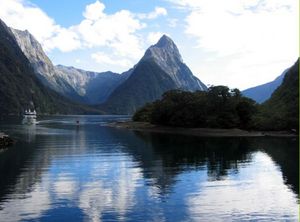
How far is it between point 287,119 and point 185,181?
110 m

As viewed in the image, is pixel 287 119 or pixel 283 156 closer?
pixel 283 156

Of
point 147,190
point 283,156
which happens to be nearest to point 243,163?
point 283,156

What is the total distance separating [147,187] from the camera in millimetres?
49344

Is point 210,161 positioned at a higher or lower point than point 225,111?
lower

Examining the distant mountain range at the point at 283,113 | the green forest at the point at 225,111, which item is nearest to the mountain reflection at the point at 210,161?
the distant mountain range at the point at 283,113

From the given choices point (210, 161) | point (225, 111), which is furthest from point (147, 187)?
point (225, 111)

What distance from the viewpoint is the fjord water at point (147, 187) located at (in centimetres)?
3762

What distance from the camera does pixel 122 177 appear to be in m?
57.0

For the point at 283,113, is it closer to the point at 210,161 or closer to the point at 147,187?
the point at 210,161

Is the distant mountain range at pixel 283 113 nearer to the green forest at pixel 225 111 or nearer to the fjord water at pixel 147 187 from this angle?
the green forest at pixel 225 111

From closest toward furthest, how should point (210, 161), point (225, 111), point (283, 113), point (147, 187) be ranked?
point (147, 187)
point (210, 161)
point (283, 113)
point (225, 111)

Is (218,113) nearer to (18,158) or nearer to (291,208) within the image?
(18,158)

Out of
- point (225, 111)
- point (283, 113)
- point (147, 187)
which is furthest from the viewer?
point (225, 111)

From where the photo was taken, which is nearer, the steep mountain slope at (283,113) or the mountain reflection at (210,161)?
the mountain reflection at (210,161)
